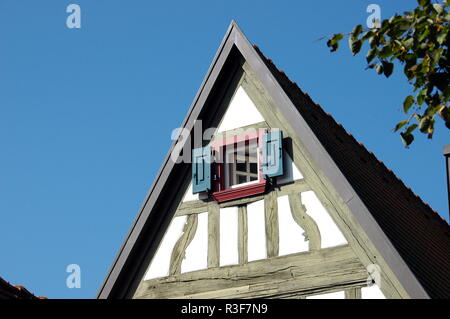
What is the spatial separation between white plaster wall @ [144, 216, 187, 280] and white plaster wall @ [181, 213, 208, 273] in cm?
30

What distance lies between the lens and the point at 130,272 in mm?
13555

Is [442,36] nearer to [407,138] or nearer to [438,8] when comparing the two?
[438,8]

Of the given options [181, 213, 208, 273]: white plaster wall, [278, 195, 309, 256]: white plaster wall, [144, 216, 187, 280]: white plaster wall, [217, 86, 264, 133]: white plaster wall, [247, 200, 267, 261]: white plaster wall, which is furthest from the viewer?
[217, 86, 264, 133]: white plaster wall

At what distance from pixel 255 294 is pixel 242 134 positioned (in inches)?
102

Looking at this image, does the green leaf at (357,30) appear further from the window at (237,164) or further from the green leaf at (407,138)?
the window at (237,164)

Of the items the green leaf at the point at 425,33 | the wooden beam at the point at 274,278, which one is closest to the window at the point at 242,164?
the wooden beam at the point at 274,278

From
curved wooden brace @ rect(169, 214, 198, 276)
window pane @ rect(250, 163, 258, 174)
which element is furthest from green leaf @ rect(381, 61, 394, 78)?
curved wooden brace @ rect(169, 214, 198, 276)

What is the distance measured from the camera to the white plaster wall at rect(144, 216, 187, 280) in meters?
13.3

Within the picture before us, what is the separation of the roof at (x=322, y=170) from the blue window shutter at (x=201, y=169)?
0.95 ft

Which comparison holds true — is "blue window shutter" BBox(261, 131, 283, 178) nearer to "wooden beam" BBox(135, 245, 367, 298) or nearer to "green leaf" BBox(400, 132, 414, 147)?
"wooden beam" BBox(135, 245, 367, 298)

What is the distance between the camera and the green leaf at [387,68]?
9.86 m

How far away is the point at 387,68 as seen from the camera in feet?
32.4
